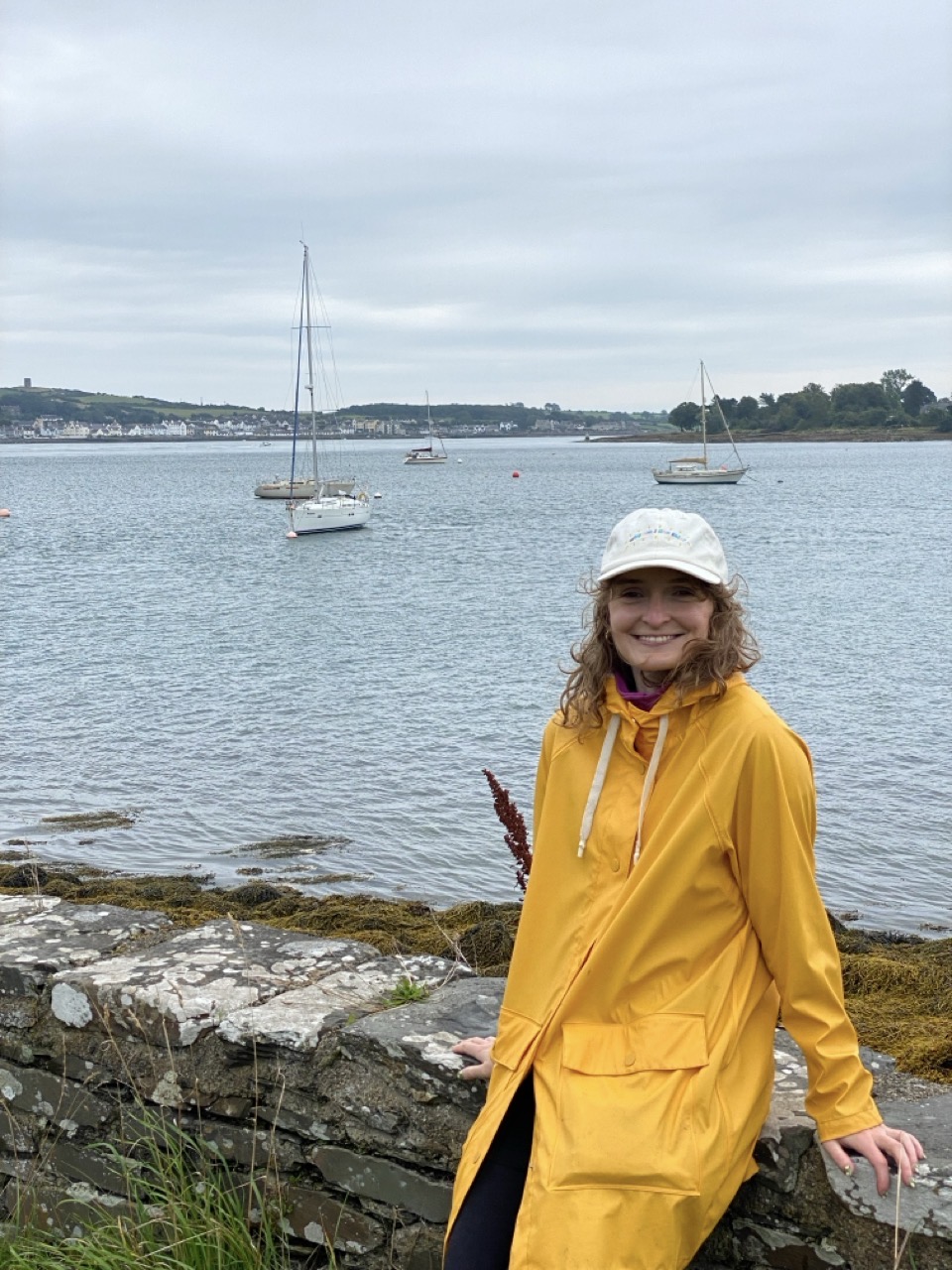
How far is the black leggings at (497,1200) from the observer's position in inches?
93.4

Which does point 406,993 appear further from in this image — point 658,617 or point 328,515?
point 328,515

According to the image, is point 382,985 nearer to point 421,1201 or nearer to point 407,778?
point 421,1201

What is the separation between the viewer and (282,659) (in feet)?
71.4

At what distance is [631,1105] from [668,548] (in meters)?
1.02

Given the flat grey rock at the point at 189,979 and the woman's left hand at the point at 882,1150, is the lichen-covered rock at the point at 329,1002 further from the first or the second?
the woman's left hand at the point at 882,1150

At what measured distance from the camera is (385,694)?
17.8 m

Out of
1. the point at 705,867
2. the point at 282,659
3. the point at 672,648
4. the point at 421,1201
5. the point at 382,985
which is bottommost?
the point at 282,659

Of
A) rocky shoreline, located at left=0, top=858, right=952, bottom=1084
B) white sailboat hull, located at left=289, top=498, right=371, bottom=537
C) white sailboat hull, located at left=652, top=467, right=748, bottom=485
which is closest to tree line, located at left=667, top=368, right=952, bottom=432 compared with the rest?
white sailboat hull, located at left=652, top=467, right=748, bottom=485

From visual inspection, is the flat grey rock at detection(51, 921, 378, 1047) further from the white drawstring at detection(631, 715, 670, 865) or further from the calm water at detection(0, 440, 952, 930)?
the calm water at detection(0, 440, 952, 930)

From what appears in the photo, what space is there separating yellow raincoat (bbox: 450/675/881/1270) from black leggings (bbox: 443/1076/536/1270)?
3 cm

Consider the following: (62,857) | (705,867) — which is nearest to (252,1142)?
(705,867)

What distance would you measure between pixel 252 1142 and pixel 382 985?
482 millimetres

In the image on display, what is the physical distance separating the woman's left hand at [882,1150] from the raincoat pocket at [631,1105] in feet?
0.92

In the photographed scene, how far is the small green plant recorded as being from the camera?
124 inches
